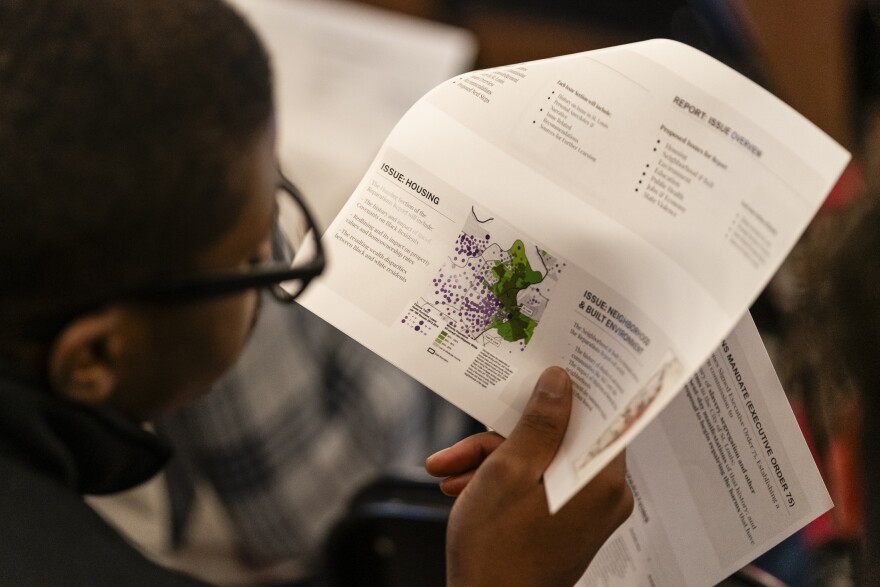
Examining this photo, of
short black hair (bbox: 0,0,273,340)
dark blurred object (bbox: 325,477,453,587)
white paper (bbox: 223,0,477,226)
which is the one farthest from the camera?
white paper (bbox: 223,0,477,226)

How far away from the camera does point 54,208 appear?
0.43m

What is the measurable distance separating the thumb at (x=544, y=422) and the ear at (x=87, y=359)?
26 centimetres

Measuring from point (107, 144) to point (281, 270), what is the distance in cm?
12

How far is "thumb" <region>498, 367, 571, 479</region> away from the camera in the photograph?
0.56 meters

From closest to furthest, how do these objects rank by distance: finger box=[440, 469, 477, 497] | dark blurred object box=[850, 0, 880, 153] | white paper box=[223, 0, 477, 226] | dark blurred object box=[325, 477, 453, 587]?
finger box=[440, 469, 477, 497]
dark blurred object box=[325, 477, 453, 587]
dark blurred object box=[850, 0, 880, 153]
white paper box=[223, 0, 477, 226]

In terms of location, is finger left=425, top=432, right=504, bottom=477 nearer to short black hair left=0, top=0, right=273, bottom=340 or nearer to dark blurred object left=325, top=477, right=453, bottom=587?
dark blurred object left=325, top=477, right=453, bottom=587

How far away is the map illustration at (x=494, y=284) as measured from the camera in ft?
1.89

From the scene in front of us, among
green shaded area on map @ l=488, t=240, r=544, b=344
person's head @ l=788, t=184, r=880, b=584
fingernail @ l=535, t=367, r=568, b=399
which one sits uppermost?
person's head @ l=788, t=184, r=880, b=584

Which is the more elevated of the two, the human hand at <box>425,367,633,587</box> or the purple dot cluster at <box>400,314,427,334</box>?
the purple dot cluster at <box>400,314,427,334</box>

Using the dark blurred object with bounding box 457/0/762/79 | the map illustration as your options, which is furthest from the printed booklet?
the dark blurred object with bounding box 457/0/762/79

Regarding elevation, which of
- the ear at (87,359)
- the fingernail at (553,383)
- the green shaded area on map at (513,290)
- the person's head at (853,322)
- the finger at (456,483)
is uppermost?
the person's head at (853,322)

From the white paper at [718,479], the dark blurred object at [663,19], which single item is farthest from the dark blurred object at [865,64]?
the white paper at [718,479]

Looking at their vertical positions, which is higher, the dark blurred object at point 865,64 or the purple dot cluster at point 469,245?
the dark blurred object at point 865,64

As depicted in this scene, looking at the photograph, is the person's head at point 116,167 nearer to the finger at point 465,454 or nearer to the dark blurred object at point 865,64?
the finger at point 465,454
